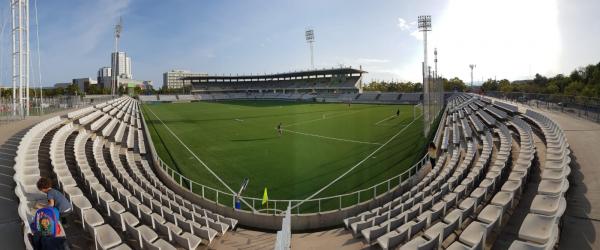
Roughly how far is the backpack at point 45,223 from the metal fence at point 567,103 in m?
22.1

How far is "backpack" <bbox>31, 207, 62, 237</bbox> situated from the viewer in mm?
4664

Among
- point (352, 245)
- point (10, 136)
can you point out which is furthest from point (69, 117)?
point (352, 245)

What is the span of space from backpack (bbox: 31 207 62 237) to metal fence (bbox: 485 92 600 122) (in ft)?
72.5

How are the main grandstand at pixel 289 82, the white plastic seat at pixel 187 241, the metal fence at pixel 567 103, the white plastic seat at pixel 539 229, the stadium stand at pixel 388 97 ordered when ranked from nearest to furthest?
the white plastic seat at pixel 539 229 < the white plastic seat at pixel 187 241 < the metal fence at pixel 567 103 < the stadium stand at pixel 388 97 < the main grandstand at pixel 289 82

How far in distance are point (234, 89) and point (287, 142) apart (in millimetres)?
95860

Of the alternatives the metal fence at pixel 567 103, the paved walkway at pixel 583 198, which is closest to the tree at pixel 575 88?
the metal fence at pixel 567 103

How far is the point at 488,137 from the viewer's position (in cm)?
1545

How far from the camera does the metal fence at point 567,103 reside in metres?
17.4

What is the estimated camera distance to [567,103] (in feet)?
69.3

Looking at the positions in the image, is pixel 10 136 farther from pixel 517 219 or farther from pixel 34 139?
pixel 517 219

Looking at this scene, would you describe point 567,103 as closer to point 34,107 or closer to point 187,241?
point 187,241

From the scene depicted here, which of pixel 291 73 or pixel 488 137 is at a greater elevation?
pixel 291 73

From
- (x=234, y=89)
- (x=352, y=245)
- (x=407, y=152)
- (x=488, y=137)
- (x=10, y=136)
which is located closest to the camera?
(x=352, y=245)

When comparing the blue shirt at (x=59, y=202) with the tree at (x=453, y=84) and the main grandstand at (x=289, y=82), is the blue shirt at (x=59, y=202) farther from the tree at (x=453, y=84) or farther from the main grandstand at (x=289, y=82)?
the tree at (x=453, y=84)
